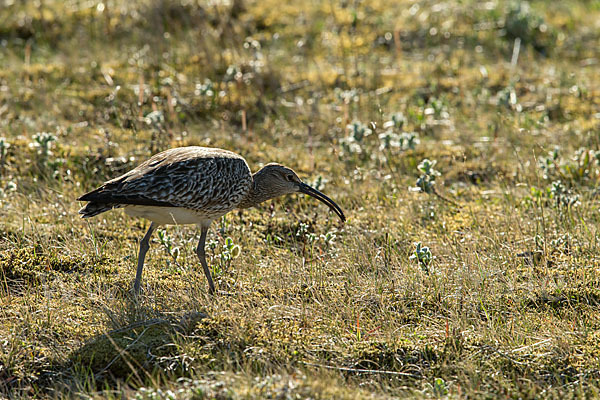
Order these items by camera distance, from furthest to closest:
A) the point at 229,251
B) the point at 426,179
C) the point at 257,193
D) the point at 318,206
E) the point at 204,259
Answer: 1. the point at 318,206
2. the point at 426,179
3. the point at 257,193
4. the point at 229,251
5. the point at 204,259

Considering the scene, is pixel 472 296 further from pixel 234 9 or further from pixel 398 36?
pixel 234 9

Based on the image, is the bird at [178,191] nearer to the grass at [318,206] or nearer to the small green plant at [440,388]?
the grass at [318,206]

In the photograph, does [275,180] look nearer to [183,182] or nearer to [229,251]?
[229,251]

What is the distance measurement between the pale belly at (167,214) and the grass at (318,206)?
395mm

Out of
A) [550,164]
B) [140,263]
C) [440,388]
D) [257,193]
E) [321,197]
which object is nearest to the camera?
[440,388]

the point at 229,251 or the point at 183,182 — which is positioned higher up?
the point at 183,182

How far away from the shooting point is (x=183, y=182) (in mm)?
6473

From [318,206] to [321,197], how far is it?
0.66 m

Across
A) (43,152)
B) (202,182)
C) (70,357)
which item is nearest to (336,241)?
(202,182)

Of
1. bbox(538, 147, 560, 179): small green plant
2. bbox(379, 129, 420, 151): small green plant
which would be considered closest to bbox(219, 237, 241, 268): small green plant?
bbox(379, 129, 420, 151): small green plant

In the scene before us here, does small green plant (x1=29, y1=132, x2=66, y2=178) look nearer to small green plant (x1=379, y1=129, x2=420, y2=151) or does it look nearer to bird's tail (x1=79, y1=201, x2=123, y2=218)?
bird's tail (x1=79, y1=201, x2=123, y2=218)

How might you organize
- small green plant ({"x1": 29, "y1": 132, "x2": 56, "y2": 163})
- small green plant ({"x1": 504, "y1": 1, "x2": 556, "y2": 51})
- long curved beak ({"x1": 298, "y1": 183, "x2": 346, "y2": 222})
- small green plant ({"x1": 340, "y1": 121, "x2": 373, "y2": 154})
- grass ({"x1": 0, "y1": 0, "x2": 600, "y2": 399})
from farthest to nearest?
small green plant ({"x1": 504, "y1": 1, "x2": 556, "y2": 51}) → small green plant ({"x1": 340, "y1": 121, "x2": 373, "y2": 154}) → small green plant ({"x1": 29, "y1": 132, "x2": 56, "y2": 163}) → long curved beak ({"x1": 298, "y1": 183, "x2": 346, "y2": 222}) → grass ({"x1": 0, "y1": 0, "x2": 600, "y2": 399})

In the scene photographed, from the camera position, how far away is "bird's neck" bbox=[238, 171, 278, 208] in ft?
24.4

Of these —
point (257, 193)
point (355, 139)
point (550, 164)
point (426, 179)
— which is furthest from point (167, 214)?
point (550, 164)
